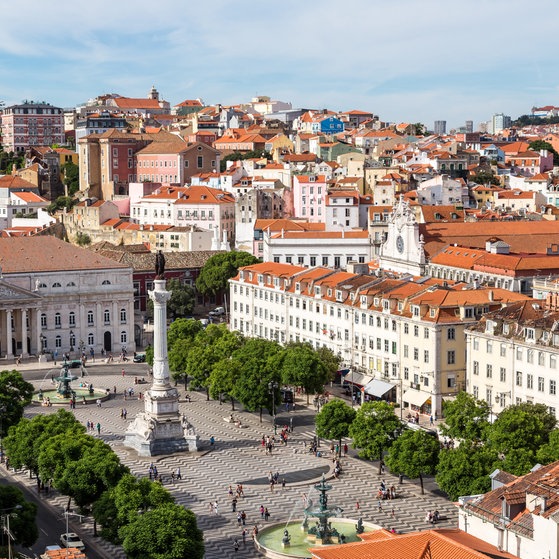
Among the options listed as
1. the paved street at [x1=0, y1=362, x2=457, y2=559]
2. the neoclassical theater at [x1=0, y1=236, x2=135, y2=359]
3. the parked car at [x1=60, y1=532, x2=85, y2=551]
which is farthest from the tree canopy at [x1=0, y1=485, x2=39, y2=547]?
the neoclassical theater at [x1=0, y1=236, x2=135, y2=359]

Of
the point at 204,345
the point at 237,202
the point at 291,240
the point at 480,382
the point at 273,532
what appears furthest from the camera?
the point at 237,202

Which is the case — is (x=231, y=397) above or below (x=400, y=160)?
below

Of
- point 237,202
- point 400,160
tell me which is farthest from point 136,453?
point 400,160

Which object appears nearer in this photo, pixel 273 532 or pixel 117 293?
pixel 273 532

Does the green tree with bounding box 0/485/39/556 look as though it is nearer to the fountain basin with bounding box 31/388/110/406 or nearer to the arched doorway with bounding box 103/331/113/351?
the fountain basin with bounding box 31/388/110/406

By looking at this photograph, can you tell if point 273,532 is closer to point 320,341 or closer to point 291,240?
point 320,341

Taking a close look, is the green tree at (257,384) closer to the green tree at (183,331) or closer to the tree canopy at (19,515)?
the green tree at (183,331)
